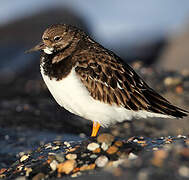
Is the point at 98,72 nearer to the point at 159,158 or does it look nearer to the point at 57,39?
the point at 57,39

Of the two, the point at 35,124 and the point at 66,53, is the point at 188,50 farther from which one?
the point at 66,53

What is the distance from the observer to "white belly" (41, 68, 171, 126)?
4.77 m

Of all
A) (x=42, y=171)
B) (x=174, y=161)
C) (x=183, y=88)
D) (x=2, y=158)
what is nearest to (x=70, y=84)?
(x=42, y=171)

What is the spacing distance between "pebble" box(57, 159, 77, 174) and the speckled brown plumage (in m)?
1.02

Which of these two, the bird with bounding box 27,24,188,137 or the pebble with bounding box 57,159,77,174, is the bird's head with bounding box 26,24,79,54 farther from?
the pebble with bounding box 57,159,77,174

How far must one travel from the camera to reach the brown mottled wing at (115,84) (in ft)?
16.1

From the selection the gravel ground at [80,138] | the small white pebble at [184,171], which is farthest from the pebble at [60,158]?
the small white pebble at [184,171]

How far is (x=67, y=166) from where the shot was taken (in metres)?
4.16

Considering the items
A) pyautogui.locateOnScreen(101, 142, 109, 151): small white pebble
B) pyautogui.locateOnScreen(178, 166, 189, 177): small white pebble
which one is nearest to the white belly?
pyautogui.locateOnScreen(101, 142, 109, 151): small white pebble

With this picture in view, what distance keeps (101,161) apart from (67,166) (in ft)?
1.20

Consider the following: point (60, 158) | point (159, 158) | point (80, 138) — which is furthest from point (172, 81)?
point (159, 158)

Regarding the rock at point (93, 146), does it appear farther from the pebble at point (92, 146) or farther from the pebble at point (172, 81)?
the pebble at point (172, 81)

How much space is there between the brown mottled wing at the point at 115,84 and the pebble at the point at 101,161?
0.97m

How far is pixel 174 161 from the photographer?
3.29 m
